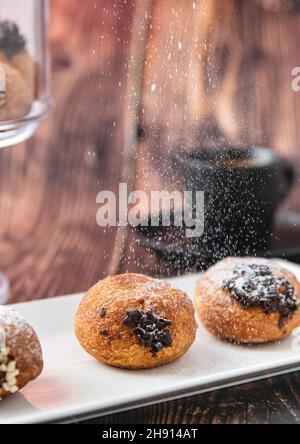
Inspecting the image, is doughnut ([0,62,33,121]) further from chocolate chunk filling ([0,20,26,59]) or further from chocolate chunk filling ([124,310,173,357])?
chocolate chunk filling ([124,310,173,357])

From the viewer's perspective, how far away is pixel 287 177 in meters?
1.32

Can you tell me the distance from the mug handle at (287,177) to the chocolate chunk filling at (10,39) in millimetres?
466

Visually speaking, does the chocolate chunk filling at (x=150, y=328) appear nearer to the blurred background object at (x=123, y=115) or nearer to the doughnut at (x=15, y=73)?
the blurred background object at (x=123, y=115)

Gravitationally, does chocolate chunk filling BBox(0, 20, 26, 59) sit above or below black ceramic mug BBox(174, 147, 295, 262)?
above

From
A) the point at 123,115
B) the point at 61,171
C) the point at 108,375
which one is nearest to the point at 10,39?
the point at 123,115

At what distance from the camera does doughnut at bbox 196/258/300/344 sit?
92cm

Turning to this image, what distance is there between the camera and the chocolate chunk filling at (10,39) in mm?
979

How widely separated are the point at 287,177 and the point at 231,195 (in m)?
0.42

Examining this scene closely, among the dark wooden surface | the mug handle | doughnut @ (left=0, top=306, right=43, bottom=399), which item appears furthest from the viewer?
the dark wooden surface

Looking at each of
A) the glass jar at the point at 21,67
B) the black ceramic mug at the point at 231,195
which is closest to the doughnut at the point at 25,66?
the glass jar at the point at 21,67

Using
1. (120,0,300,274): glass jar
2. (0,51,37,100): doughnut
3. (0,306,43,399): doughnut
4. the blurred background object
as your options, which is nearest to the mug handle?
the blurred background object

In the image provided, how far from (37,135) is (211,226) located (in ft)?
2.64

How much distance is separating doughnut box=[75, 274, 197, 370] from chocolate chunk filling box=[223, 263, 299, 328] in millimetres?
76

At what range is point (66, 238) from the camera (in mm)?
1624
